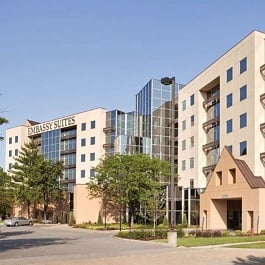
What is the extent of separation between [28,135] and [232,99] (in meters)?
60.8

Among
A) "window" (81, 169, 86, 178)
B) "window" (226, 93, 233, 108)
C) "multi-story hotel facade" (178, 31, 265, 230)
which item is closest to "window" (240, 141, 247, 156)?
"multi-story hotel facade" (178, 31, 265, 230)

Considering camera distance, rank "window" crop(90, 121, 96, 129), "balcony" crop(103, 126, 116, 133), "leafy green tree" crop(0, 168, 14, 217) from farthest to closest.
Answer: "window" crop(90, 121, 96, 129) < "balcony" crop(103, 126, 116, 133) < "leafy green tree" crop(0, 168, 14, 217)

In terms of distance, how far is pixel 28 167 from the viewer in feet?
272

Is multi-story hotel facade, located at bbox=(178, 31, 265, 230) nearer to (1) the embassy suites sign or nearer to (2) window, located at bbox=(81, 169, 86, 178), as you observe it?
(2) window, located at bbox=(81, 169, 86, 178)

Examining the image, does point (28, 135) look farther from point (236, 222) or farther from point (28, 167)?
point (236, 222)

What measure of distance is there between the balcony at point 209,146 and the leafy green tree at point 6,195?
24004mm

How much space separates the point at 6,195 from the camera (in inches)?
2692

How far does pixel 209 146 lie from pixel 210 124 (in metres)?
2.70

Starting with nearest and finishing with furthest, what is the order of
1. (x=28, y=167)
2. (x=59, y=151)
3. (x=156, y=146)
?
(x=156, y=146) → (x=28, y=167) → (x=59, y=151)

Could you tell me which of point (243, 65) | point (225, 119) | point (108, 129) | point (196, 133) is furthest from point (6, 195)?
point (243, 65)

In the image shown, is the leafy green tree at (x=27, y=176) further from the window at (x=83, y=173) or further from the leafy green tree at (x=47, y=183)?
the window at (x=83, y=173)

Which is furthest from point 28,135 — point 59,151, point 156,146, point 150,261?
point 150,261

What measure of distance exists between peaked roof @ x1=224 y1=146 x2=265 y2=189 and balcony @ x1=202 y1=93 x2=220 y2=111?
1253cm

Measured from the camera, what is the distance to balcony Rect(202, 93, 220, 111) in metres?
58.3
